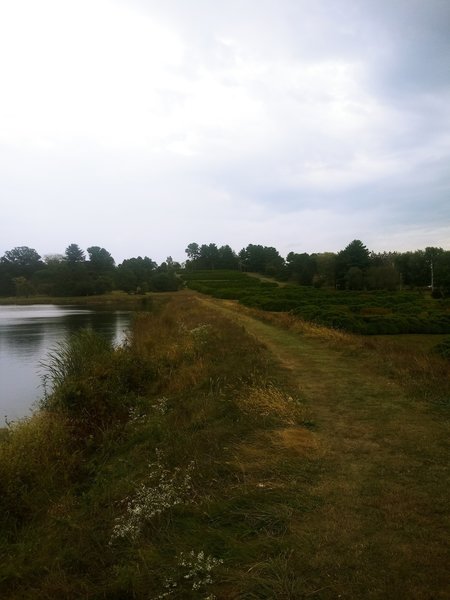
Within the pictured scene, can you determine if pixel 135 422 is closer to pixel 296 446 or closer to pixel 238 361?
pixel 238 361

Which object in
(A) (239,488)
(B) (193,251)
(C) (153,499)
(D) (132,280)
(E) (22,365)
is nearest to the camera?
(A) (239,488)

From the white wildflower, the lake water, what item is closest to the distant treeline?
the lake water

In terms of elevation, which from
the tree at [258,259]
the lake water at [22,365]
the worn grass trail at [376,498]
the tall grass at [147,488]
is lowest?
the lake water at [22,365]

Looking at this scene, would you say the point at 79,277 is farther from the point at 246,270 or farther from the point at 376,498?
the point at 376,498

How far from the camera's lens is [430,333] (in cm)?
1973

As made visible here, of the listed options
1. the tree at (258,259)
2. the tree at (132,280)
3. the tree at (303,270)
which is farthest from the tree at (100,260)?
the tree at (303,270)

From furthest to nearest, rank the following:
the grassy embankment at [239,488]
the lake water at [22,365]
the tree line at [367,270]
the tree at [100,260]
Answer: the tree at [100,260]
the tree line at [367,270]
the lake water at [22,365]
the grassy embankment at [239,488]

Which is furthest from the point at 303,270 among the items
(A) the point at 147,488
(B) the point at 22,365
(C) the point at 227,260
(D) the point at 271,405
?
(A) the point at 147,488

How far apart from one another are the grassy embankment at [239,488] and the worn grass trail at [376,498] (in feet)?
0.05

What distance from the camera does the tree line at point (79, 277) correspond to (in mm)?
79081

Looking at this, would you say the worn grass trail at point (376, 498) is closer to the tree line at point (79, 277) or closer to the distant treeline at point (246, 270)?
the distant treeline at point (246, 270)

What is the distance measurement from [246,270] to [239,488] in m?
102

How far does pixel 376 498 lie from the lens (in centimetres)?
370

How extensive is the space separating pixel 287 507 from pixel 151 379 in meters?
8.37
